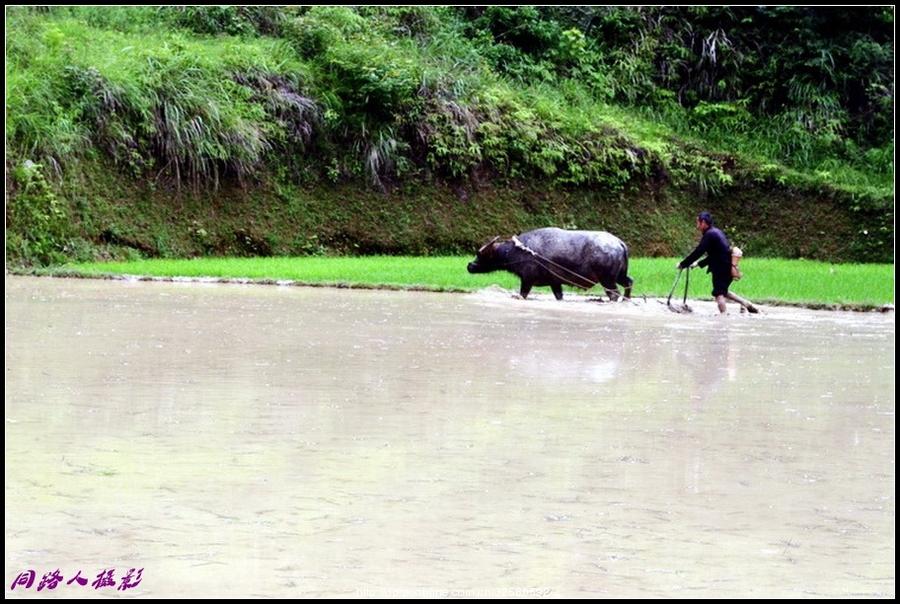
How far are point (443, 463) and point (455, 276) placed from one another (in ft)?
44.7

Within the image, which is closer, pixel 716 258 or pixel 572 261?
pixel 716 258

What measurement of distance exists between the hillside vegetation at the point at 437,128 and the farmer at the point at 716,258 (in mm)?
10265

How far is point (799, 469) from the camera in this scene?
711 cm

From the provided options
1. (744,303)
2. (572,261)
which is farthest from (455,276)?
(744,303)

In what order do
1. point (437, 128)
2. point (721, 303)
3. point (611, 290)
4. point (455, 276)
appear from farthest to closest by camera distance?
1. point (437, 128)
2. point (455, 276)
3. point (611, 290)
4. point (721, 303)

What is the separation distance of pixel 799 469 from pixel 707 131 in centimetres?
2559

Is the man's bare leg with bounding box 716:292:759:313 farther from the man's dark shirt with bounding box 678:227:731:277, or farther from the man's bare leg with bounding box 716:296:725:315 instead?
the man's dark shirt with bounding box 678:227:731:277

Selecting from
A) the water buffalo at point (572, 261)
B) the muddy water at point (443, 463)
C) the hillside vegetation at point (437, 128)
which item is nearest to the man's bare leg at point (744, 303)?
the water buffalo at point (572, 261)

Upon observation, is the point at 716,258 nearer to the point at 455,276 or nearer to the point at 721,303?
the point at 721,303

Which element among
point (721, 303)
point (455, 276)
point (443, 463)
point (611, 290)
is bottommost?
point (455, 276)

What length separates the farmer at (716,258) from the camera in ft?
53.9

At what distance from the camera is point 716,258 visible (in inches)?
651

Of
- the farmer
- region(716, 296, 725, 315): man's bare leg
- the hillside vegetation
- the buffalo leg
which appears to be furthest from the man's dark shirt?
the hillside vegetation

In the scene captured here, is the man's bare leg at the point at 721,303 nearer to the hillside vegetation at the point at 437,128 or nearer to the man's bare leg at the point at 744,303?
the man's bare leg at the point at 744,303
